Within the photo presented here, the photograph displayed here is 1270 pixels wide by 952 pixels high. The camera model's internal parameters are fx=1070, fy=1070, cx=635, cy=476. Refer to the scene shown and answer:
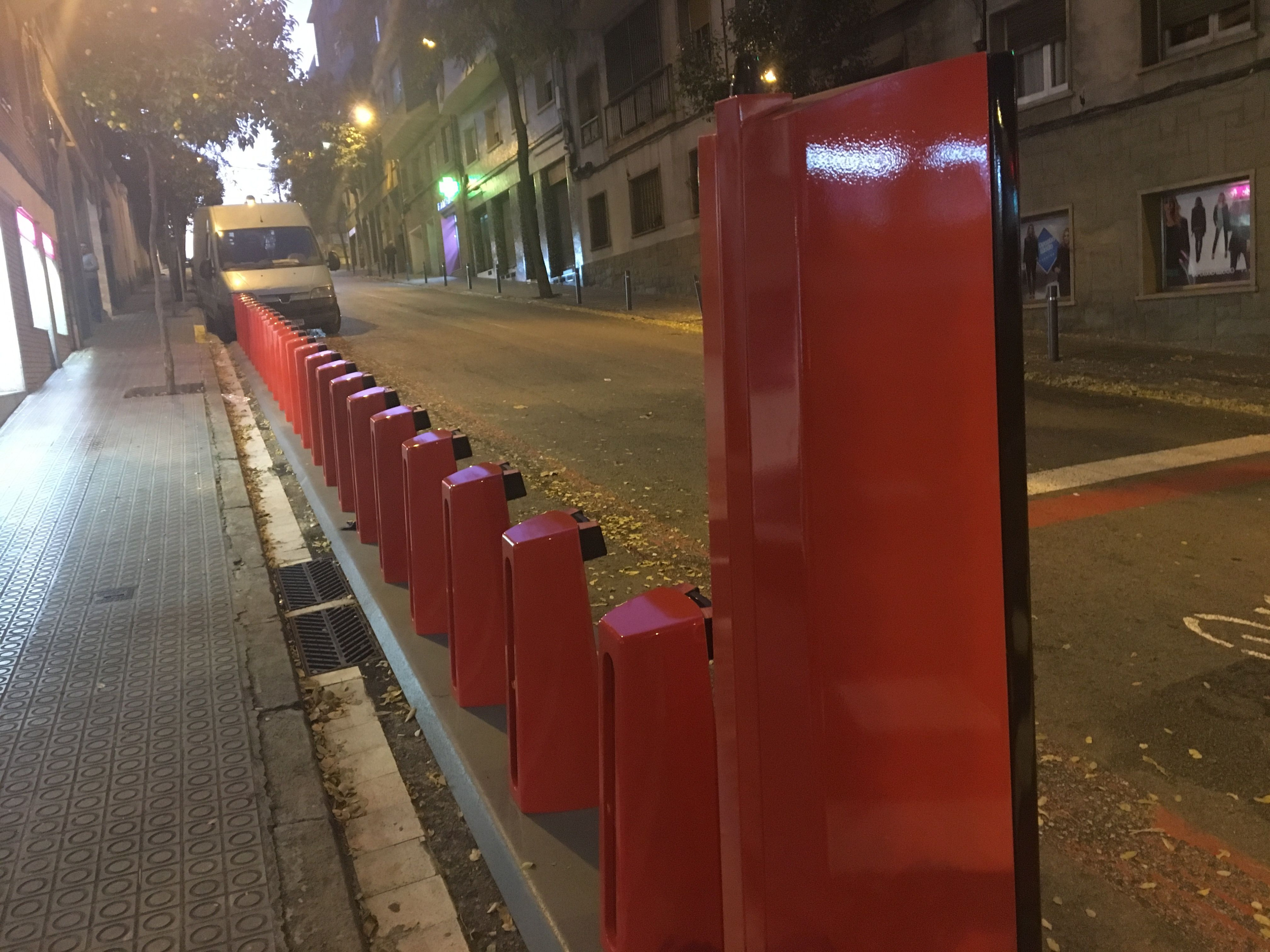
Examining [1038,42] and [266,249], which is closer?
[1038,42]

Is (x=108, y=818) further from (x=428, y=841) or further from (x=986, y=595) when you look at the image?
(x=986, y=595)

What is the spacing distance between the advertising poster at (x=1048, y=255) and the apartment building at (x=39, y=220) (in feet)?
43.4

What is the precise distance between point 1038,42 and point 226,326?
46.2ft

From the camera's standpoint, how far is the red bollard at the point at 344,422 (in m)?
5.77

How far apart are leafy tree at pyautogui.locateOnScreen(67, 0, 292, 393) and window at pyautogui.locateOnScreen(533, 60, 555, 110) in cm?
1706

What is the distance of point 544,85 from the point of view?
1357 inches

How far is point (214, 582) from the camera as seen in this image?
5148 millimetres

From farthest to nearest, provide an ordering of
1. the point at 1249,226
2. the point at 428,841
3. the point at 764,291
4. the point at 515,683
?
the point at 1249,226, the point at 428,841, the point at 515,683, the point at 764,291

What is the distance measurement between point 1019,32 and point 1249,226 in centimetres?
501

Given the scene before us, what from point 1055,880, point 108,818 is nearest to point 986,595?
point 1055,880

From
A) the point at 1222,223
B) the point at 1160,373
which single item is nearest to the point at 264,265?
the point at 1160,373

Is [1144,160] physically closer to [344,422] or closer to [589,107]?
[344,422]

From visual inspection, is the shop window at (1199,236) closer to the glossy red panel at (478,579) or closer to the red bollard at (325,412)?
the red bollard at (325,412)

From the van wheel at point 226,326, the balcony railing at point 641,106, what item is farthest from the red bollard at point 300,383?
the balcony railing at point 641,106
